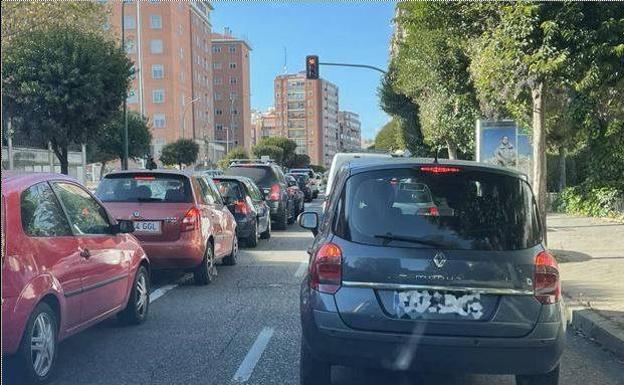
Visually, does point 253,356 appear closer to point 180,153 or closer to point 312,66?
point 312,66

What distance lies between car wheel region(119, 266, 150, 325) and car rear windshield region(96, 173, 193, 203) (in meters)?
2.01

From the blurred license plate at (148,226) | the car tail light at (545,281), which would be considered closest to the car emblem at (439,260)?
the car tail light at (545,281)

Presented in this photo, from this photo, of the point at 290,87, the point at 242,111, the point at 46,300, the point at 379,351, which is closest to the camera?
the point at 379,351

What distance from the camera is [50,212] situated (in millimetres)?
5230

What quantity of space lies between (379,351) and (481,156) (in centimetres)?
1329

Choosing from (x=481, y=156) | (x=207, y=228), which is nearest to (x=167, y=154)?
(x=481, y=156)

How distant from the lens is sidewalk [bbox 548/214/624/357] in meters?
6.41

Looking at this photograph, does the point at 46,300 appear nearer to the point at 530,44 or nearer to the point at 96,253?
the point at 96,253

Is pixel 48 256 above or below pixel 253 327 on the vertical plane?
above

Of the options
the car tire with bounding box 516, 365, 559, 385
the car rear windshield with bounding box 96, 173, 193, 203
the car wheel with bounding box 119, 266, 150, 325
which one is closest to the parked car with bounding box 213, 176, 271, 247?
the car rear windshield with bounding box 96, 173, 193, 203

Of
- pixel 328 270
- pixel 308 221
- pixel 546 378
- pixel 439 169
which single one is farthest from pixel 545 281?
pixel 308 221

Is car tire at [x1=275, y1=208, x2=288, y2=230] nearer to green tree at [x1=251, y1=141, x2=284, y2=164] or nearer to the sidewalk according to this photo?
the sidewalk

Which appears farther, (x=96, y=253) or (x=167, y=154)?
(x=167, y=154)

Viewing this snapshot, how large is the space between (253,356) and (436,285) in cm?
224
